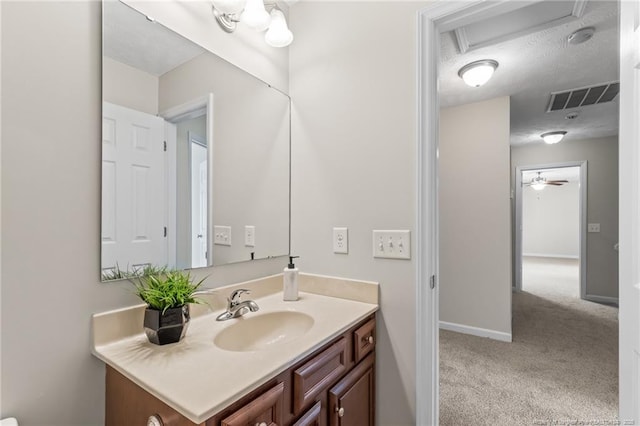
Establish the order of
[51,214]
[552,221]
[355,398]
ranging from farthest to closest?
[552,221] → [355,398] → [51,214]

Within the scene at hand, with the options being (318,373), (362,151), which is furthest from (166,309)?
(362,151)

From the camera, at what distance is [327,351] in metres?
1.01

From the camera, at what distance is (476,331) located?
9.91 feet

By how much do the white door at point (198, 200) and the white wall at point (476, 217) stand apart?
8.80 feet

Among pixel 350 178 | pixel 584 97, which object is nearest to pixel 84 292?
pixel 350 178

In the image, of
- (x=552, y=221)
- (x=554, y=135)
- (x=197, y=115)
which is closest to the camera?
(x=197, y=115)

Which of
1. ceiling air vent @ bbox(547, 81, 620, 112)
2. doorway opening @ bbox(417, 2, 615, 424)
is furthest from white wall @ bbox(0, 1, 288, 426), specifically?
ceiling air vent @ bbox(547, 81, 620, 112)

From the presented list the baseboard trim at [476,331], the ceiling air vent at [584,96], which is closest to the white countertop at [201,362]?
the baseboard trim at [476,331]

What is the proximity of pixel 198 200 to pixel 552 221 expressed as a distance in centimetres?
1082

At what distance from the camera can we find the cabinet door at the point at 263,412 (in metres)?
0.69

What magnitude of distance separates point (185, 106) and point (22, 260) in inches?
29.7

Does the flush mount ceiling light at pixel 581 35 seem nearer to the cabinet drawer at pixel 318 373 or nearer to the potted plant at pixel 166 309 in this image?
the cabinet drawer at pixel 318 373

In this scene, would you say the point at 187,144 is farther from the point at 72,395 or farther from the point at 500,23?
the point at 500,23

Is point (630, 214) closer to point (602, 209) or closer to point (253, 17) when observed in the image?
point (253, 17)
